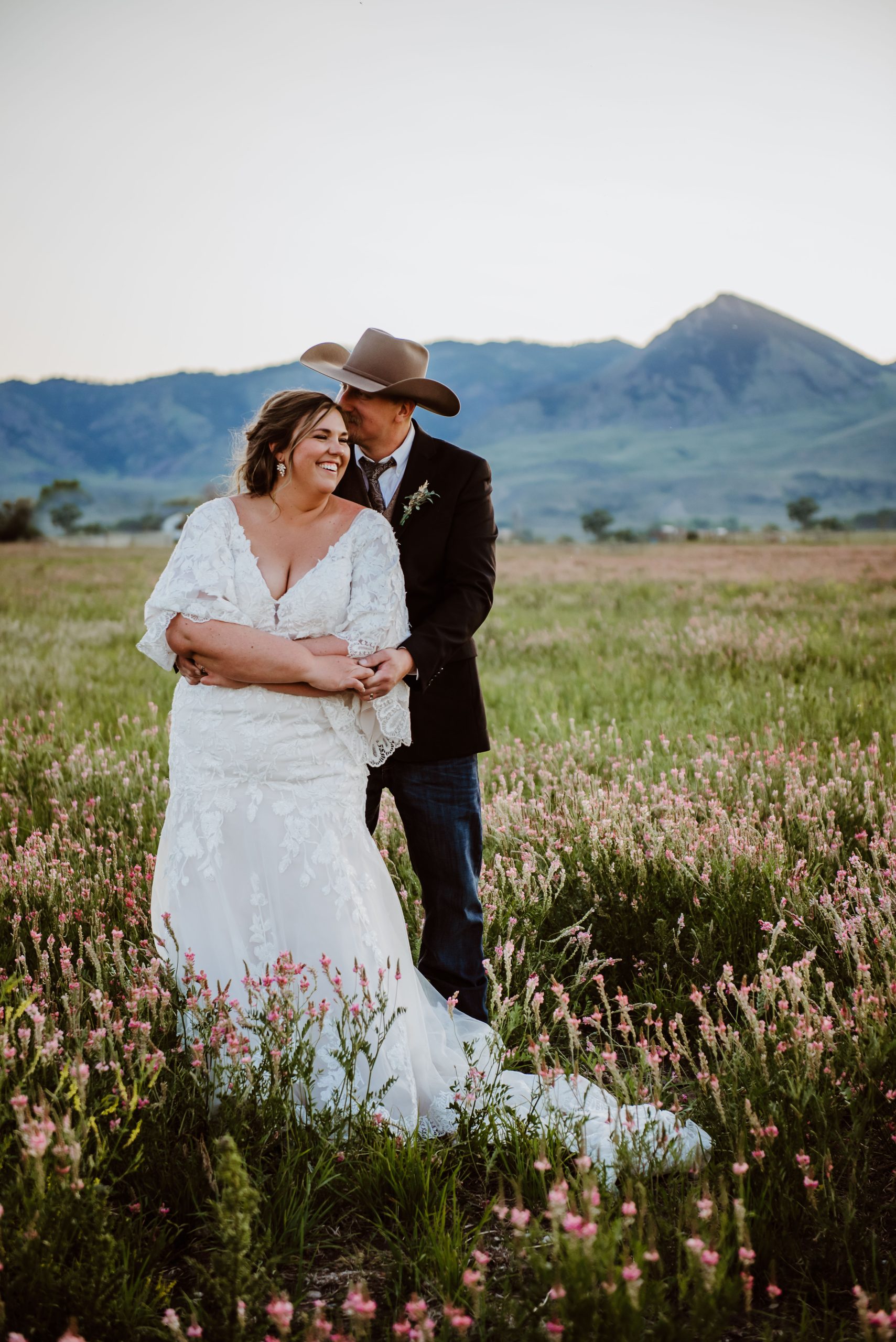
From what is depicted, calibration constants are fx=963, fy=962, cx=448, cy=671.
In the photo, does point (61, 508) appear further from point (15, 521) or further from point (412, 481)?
point (412, 481)

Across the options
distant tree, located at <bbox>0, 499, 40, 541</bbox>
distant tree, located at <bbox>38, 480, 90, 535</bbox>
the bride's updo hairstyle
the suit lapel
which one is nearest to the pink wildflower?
the bride's updo hairstyle

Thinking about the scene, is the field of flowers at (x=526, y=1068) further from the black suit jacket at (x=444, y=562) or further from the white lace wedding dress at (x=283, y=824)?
the black suit jacket at (x=444, y=562)

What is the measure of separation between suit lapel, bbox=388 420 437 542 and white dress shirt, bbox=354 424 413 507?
0.11 ft

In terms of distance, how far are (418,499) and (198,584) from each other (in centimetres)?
104

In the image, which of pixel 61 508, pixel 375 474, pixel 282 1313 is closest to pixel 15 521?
pixel 375 474

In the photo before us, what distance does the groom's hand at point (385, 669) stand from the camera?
361 cm

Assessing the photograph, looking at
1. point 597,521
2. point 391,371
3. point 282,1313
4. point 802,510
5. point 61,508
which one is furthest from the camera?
point 802,510

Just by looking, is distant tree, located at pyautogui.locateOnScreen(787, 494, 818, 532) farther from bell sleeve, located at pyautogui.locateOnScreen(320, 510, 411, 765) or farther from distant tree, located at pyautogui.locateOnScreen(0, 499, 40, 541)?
bell sleeve, located at pyautogui.locateOnScreen(320, 510, 411, 765)

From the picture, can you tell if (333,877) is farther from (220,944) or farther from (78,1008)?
(78,1008)

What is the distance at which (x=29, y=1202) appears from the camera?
7.10ft

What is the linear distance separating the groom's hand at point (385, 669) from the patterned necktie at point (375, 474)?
0.81 m

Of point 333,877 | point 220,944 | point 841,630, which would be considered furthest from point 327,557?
point 841,630

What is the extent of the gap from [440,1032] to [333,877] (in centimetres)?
88

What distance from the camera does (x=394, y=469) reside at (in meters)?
4.25
